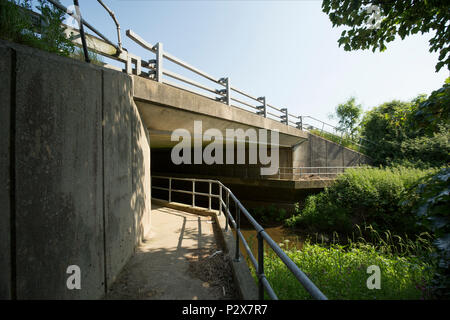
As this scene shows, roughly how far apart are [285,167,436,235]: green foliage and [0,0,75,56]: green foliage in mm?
11522

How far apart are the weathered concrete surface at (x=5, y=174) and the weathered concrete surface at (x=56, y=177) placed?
0.06 meters

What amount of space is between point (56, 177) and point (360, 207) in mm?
12341

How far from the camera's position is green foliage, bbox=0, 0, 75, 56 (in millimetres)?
1960

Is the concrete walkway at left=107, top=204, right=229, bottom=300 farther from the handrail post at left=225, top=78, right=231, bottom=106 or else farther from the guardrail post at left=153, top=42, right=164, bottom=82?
the handrail post at left=225, top=78, right=231, bottom=106

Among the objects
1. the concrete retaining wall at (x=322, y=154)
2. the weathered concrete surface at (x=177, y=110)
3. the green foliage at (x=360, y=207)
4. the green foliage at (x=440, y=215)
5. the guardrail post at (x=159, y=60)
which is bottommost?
the green foliage at (x=360, y=207)

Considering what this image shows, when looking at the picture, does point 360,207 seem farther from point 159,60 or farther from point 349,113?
point 349,113

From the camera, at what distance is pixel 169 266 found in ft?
10.7

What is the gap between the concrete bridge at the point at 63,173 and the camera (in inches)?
64.4

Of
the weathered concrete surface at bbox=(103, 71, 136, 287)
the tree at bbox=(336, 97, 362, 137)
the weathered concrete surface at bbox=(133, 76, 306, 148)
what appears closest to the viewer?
the weathered concrete surface at bbox=(103, 71, 136, 287)

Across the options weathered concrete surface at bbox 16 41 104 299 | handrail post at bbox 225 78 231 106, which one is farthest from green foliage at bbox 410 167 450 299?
handrail post at bbox 225 78 231 106

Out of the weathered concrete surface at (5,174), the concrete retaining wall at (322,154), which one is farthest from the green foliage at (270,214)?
the weathered concrete surface at (5,174)

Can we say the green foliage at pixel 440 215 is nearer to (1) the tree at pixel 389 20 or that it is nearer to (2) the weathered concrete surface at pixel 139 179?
(1) the tree at pixel 389 20
